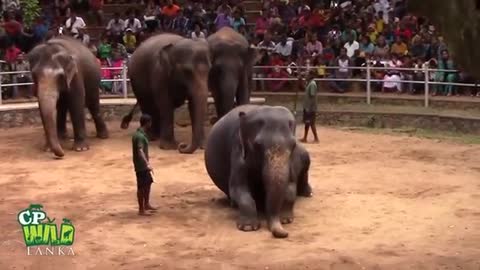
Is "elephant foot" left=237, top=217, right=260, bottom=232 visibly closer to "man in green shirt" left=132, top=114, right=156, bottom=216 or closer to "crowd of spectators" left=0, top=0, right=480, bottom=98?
"man in green shirt" left=132, top=114, right=156, bottom=216

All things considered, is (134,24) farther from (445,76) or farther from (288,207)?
(288,207)

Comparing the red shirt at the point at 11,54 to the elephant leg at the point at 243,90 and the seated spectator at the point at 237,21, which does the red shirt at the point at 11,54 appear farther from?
the elephant leg at the point at 243,90

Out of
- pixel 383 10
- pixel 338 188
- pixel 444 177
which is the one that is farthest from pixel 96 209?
pixel 383 10

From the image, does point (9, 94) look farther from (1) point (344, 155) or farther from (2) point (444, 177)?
(2) point (444, 177)

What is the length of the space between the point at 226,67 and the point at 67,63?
2.79 m

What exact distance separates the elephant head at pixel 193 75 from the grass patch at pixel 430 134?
4.00 meters

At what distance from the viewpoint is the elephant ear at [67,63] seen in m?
15.0

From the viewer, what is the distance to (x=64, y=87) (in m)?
15.2

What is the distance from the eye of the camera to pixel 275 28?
2212cm

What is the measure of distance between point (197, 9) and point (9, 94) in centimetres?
600

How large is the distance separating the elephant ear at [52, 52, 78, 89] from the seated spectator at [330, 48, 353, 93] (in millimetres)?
6696

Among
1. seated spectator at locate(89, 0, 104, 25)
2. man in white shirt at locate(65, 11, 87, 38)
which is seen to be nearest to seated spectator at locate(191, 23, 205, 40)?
man in white shirt at locate(65, 11, 87, 38)

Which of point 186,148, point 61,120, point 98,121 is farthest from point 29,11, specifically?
point 186,148

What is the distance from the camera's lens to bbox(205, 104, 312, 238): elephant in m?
9.86
